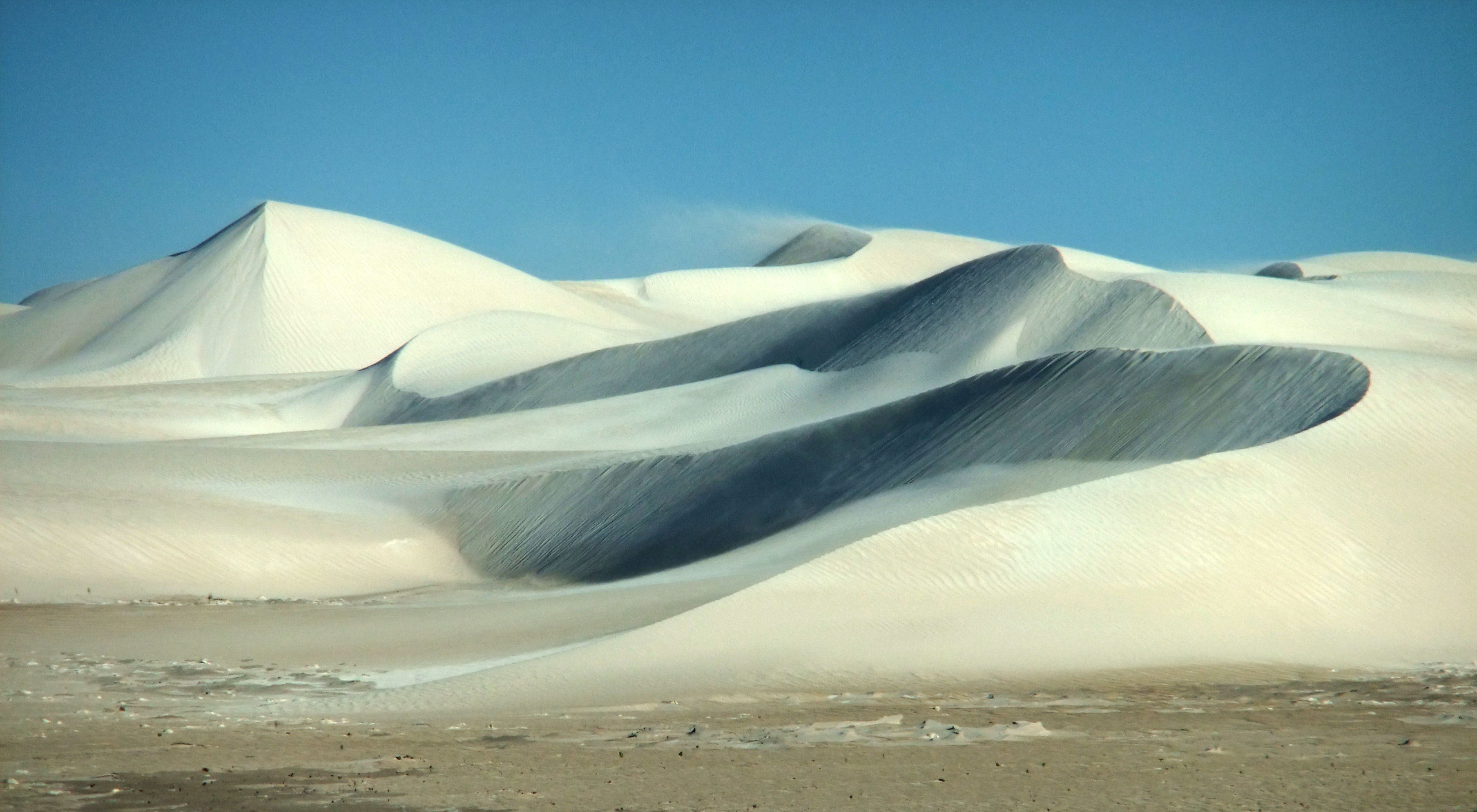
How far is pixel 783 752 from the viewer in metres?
6.71

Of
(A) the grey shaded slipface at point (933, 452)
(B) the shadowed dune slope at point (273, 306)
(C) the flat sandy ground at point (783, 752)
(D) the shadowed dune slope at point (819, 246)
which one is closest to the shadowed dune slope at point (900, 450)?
(A) the grey shaded slipface at point (933, 452)

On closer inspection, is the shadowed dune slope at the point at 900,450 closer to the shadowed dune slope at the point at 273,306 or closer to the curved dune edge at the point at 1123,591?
the curved dune edge at the point at 1123,591

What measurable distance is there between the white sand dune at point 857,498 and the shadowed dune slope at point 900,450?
0.15 ft

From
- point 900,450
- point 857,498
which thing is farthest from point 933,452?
point 857,498

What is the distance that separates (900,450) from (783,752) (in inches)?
385

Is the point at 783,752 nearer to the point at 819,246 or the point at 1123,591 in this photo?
the point at 1123,591

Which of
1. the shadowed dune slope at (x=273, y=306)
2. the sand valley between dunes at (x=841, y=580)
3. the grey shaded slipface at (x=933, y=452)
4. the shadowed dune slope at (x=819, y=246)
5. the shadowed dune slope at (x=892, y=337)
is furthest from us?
the shadowed dune slope at (x=819, y=246)

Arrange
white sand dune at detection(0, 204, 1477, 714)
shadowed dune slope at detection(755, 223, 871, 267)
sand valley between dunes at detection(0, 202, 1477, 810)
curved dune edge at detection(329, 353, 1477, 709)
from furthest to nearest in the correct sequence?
shadowed dune slope at detection(755, 223, 871, 267) → white sand dune at detection(0, 204, 1477, 714) → curved dune edge at detection(329, 353, 1477, 709) → sand valley between dunes at detection(0, 202, 1477, 810)

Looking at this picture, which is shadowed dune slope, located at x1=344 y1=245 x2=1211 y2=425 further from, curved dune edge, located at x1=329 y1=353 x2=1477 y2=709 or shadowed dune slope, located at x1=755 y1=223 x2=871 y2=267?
shadowed dune slope, located at x1=755 y1=223 x2=871 y2=267

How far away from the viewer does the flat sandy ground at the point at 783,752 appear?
578 cm

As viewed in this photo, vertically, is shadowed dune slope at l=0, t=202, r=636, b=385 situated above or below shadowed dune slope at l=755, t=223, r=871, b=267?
below

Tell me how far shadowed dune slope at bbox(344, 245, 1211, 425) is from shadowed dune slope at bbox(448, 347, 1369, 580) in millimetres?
3305

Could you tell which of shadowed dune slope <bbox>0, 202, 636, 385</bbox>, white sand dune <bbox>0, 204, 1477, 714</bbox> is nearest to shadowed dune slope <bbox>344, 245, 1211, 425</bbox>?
white sand dune <bbox>0, 204, 1477, 714</bbox>

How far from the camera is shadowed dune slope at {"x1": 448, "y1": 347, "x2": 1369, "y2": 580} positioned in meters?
14.3
